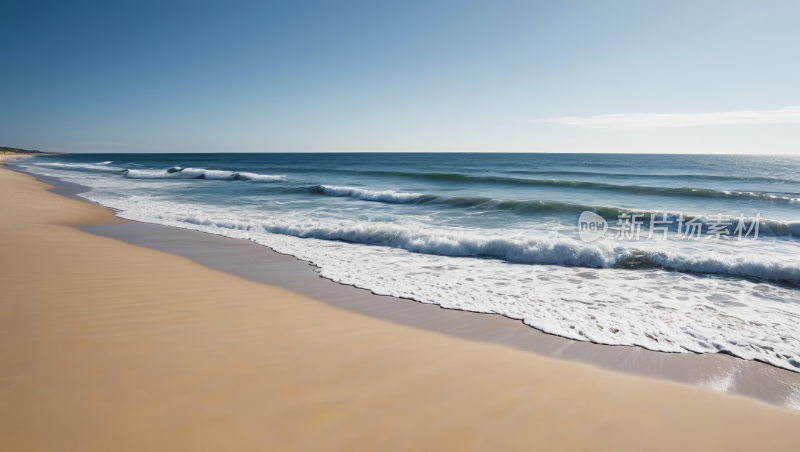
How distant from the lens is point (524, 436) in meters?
2.45

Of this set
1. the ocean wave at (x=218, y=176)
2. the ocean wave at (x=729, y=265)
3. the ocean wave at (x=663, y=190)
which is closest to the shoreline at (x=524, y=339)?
the ocean wave at (x=729, y=265)

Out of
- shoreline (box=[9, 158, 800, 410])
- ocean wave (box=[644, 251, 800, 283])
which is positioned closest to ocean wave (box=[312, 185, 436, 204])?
shoreline (box=[9, 158, 800, 410])

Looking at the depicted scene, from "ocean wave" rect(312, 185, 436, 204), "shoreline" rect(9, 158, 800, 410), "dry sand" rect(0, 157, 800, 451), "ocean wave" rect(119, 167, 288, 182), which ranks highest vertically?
"ocean wave" rect(119, 167, 288, 182)

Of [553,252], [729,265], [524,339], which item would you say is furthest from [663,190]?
[524,339]

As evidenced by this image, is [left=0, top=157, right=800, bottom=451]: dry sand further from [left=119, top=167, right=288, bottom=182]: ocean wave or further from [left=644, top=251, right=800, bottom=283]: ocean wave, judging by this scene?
[left=119, top=167, right=288, bottom=182]: ocean wave

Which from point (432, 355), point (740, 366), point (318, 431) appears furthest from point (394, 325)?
point (740, 366)

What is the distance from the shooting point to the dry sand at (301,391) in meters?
2.36

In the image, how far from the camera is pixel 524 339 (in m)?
4.13

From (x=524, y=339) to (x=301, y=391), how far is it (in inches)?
102

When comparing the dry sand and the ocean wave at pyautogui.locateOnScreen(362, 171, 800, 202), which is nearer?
the dry sand

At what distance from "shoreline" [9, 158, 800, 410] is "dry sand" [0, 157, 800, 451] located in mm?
232

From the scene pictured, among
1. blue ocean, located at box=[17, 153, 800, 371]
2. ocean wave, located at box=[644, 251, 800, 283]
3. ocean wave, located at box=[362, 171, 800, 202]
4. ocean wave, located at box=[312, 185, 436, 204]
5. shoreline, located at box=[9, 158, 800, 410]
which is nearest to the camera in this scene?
shoreline, located at box=[9, 158, 800, 410]

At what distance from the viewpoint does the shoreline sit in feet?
11.2

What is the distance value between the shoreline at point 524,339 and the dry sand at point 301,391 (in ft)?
0.76
